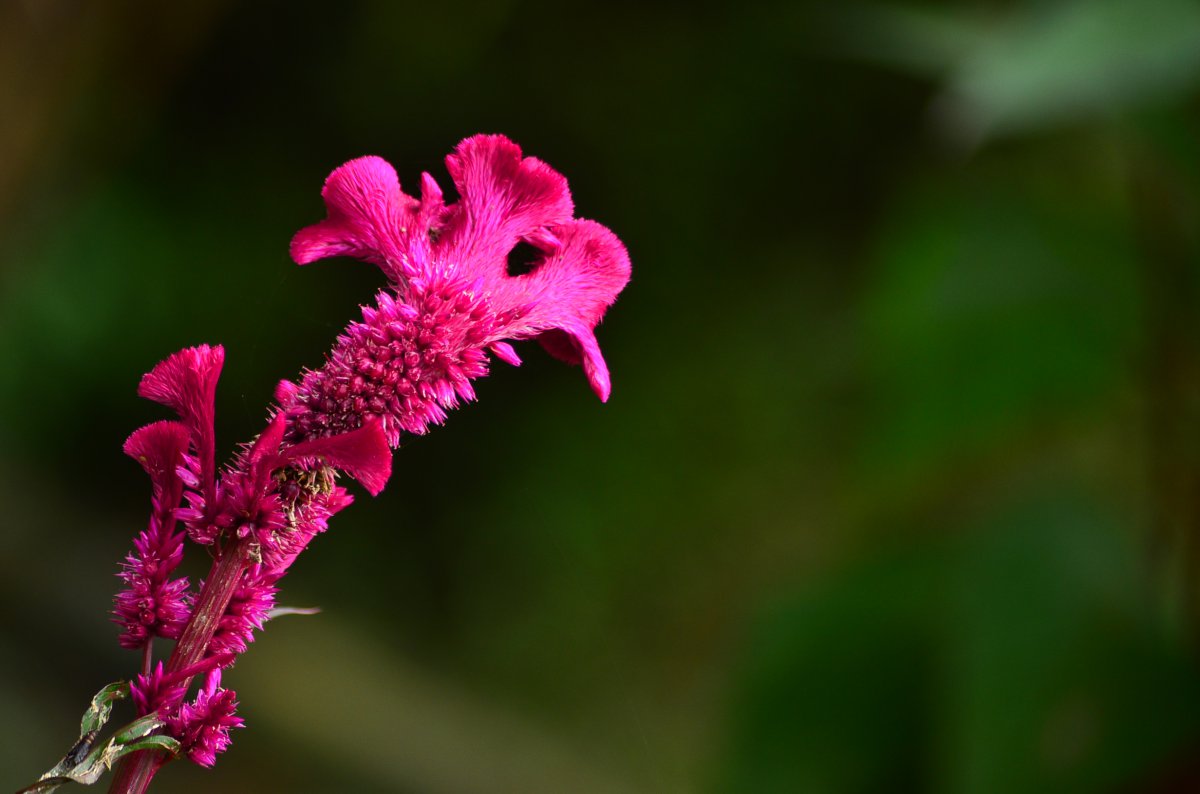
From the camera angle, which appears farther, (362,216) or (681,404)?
(681,404)

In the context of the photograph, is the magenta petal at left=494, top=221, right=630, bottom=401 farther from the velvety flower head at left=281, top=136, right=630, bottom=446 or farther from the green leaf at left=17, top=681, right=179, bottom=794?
the green leaf at left=17, top=681, right=179, bottom=794

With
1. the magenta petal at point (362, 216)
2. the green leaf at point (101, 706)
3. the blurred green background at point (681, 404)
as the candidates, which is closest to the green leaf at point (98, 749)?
the green leaf at point (101, 706)

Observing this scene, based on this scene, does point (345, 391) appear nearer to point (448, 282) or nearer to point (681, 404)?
point (448, 282)

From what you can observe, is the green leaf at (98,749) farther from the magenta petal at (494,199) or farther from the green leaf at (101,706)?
the magenta petal at (494,199)

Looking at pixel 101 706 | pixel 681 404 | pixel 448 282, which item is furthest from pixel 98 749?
pixel 681 404

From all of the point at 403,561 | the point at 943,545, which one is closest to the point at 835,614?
the point at 943,545
